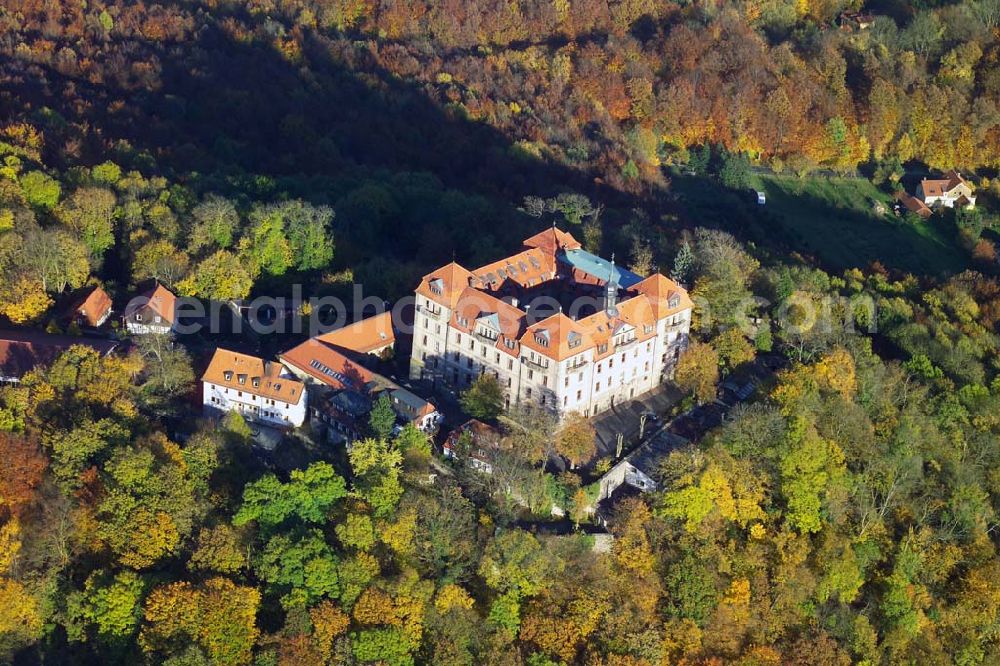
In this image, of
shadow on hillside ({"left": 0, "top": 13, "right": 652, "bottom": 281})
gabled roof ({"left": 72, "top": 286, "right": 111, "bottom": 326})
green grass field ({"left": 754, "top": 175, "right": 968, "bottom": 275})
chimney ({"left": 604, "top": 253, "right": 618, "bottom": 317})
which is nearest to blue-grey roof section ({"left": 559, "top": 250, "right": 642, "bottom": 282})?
chimney ({"left": 604, "top": 253, "right": 618, "bottom": 317})

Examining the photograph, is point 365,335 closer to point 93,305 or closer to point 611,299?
point 611,299

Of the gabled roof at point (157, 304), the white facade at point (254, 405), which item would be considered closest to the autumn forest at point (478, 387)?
the white facade at point (254, 405)

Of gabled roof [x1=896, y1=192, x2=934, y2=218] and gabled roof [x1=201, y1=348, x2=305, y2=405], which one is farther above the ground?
gabled roof [x1=201, y1=348, x2=305, y2=405]

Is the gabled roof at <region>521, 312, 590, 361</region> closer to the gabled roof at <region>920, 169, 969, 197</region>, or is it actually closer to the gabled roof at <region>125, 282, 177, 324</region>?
the gabled roof at <region>125, 282, 177, 324</region>

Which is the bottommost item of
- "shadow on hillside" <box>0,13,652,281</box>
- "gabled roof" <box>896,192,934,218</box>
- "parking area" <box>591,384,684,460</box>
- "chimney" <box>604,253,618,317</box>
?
"gabled roof" <box>896,192,934,218</box>

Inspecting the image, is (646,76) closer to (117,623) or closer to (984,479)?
(984,479)

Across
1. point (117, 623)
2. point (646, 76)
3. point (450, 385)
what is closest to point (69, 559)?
point (117, 623)

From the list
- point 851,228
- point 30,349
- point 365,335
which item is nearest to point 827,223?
point 851,228
